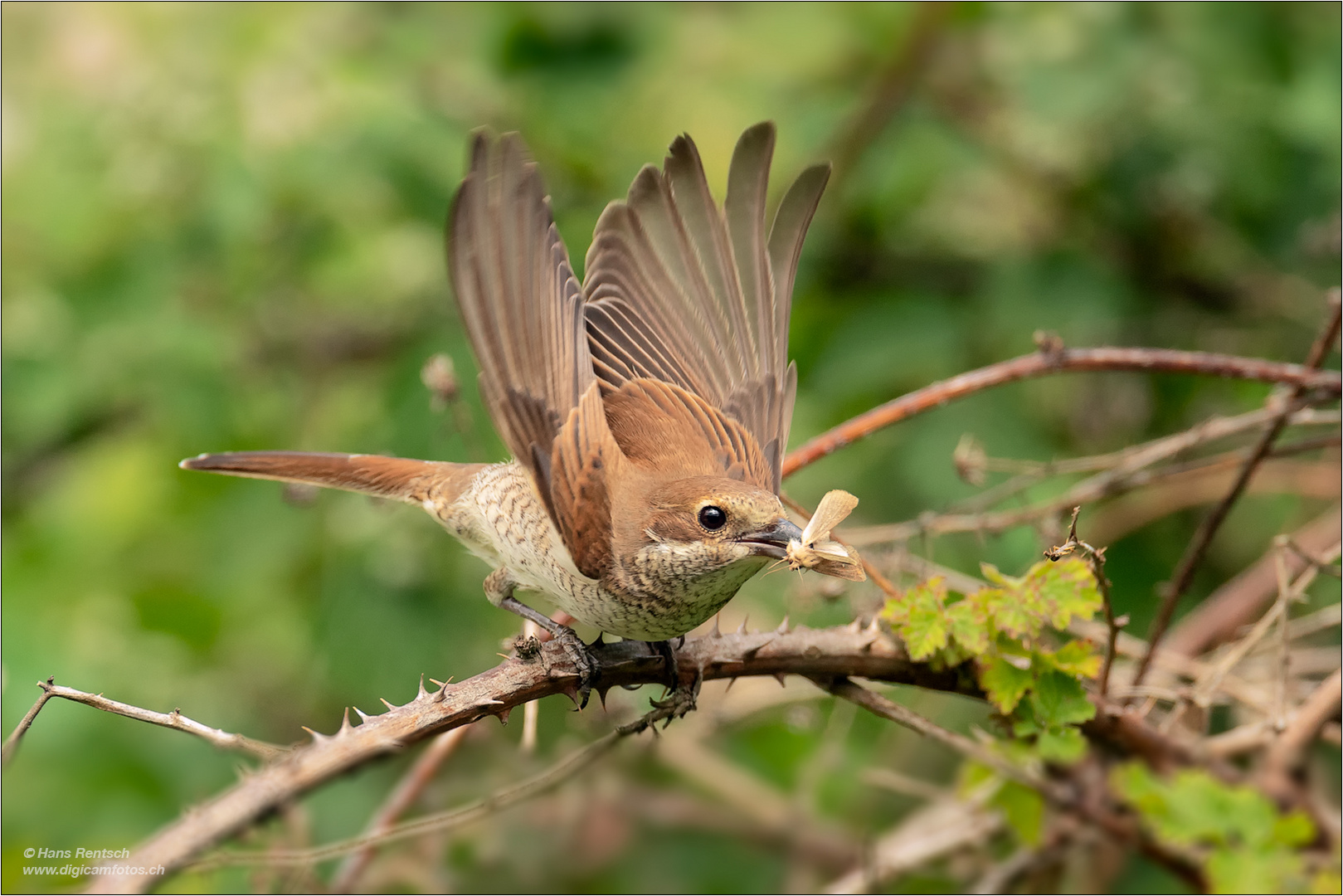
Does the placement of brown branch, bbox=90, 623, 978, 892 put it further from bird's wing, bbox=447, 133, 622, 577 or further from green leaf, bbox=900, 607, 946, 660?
bird's wing, bbox=447, 133, 622, 577

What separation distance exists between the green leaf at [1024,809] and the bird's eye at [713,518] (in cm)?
113

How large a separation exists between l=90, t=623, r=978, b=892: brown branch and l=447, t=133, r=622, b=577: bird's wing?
0.30 m

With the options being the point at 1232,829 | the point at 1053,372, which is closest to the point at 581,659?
the point at 1053,372

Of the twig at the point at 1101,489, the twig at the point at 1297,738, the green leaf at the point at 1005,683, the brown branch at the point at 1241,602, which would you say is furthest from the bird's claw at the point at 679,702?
the brown branch at the point at 1241,602

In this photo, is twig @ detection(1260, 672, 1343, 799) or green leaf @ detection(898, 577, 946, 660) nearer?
green leaf @ detection(898, 577, 946, 660)

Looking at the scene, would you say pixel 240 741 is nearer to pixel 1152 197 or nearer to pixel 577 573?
pixel 577 573

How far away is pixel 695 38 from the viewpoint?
14.4 ft

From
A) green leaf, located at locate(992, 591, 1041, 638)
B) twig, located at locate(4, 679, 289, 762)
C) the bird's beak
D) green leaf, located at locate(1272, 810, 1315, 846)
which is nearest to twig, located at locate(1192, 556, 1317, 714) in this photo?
green leaf, located at locate(1272, 810, 1315, 846)

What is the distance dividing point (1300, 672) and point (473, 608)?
2.64 m

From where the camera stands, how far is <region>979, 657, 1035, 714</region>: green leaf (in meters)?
2.10

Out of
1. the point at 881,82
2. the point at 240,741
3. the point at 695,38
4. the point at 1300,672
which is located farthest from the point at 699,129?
the point at 240,741

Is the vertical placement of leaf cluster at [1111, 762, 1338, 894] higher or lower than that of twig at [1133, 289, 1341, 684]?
lower

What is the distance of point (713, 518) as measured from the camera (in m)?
2.40

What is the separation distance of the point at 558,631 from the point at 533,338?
2.22 feet
